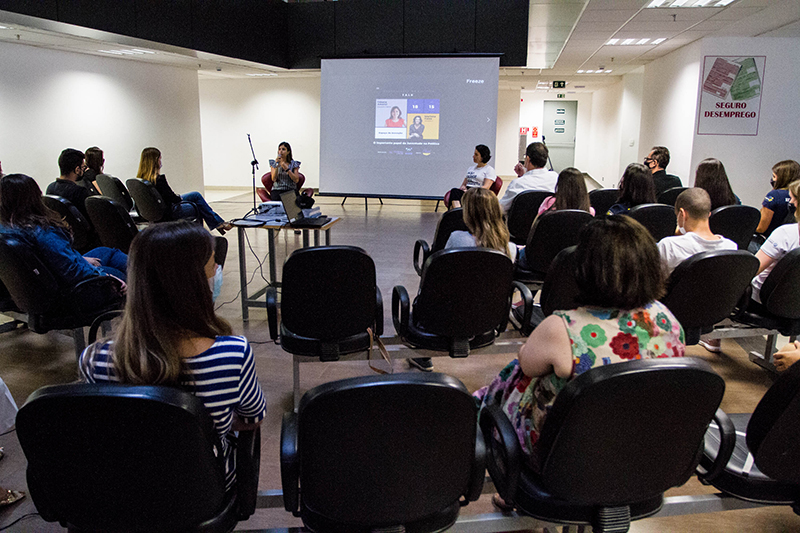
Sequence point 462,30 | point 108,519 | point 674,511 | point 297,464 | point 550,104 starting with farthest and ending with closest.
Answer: point 550,104, point 462,30, point 674,511, point 297,464, point 108,519

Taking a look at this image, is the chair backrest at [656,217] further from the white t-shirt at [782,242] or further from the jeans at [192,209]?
the jeans at [192,209]

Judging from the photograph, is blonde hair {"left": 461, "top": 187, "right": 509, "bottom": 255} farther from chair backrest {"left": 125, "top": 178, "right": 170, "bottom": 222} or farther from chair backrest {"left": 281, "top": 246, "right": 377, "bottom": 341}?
chair backrest {"left": 125, "top": 178, "right": 170, "bottom": 222}

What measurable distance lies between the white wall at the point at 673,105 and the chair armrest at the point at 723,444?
25.8 ft

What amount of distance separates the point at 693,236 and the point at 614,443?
6.38 ft

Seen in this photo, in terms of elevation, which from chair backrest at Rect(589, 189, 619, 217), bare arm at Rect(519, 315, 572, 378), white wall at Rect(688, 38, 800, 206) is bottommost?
bare arm at Rect(519, 315, 572, 378)

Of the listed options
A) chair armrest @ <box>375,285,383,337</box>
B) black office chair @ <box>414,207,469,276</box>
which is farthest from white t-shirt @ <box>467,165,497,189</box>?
chair armrest @ <box>375,285,383,337</box>

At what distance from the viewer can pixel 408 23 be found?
363 inches

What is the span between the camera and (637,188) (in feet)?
13.9

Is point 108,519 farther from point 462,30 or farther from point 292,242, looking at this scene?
point 462,30

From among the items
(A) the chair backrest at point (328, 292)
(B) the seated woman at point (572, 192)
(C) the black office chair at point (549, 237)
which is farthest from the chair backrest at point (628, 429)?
(B) the seated woman at point (572, 192)

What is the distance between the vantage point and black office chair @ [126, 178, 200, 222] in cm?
587

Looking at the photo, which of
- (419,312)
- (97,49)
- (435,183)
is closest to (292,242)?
(435,183)

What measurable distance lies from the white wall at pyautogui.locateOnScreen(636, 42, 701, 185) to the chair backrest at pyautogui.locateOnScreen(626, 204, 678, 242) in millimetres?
5116

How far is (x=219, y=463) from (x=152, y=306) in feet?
1.41
